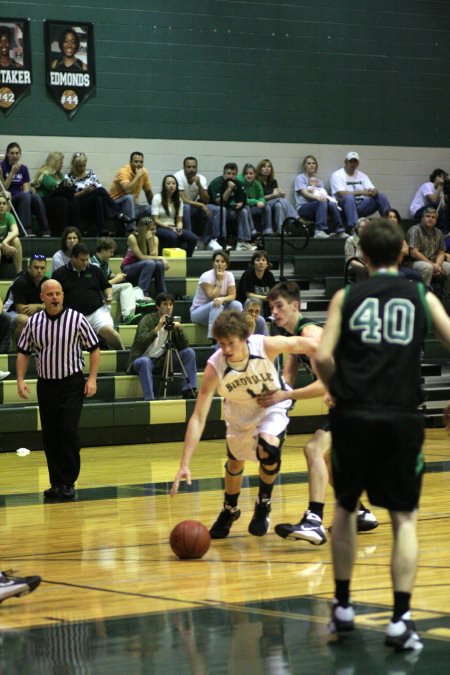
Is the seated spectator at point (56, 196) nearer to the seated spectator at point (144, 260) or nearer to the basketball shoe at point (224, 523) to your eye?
the seated spectator at point (144, 260)

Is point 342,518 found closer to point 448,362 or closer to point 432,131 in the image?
point 448,362

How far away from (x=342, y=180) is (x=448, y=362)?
377 cm

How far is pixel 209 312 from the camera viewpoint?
14.2 meters

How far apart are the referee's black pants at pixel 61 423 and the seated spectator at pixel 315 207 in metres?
8.70

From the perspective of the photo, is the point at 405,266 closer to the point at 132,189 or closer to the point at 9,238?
the point at 132,189

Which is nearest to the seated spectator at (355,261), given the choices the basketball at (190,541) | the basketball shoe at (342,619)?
the basketball at (190,541)

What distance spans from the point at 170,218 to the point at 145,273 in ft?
5.55

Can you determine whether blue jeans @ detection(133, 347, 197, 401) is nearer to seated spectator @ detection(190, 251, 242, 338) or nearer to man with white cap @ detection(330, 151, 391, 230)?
seated spectator @ detection(190, 251, 242, 338)

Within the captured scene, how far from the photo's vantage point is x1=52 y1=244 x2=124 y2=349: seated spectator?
42.0 ft

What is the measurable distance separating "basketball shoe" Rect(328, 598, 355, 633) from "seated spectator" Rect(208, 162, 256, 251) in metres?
Answer: 11.7

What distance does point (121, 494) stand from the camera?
941 centimetres

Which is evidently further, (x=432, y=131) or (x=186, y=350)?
(x=432, y=131)

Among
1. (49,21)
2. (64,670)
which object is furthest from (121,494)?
(49,21)

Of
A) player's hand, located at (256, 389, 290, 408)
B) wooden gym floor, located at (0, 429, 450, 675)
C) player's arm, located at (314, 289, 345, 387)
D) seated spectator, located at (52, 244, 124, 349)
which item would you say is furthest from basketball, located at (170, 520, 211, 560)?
seated spectator, located at (52, 244, 124, 349)
